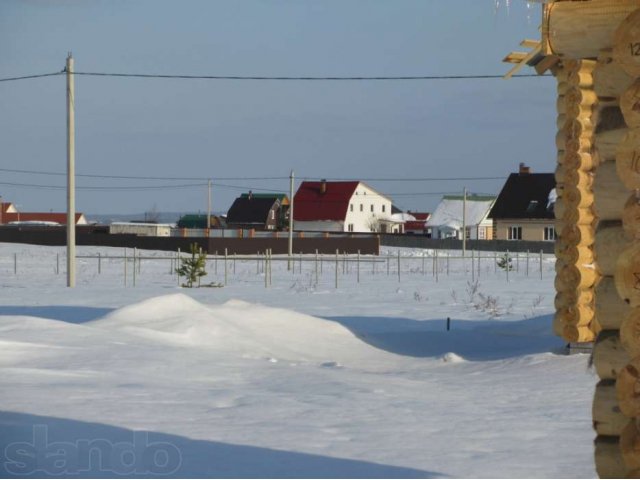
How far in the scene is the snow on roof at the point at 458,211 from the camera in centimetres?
8050

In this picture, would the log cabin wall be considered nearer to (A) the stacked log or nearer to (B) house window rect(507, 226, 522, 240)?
(A) the stacked log

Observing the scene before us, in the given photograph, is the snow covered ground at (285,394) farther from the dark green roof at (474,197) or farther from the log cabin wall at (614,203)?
the dark green roof at (474,197)

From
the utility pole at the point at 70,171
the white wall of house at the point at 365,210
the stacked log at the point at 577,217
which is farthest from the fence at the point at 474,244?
the stacked log at the point at 577,217

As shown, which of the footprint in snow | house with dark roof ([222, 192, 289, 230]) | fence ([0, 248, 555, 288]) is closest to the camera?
the footprint in snow

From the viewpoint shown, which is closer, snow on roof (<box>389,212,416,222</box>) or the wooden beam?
the wooden beam

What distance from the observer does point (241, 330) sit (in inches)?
580

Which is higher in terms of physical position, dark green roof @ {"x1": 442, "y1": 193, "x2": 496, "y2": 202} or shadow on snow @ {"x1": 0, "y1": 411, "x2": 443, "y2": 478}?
dark green roof @ {"x1": 442, "y1": 193, "x2": 496, "y2": 202}

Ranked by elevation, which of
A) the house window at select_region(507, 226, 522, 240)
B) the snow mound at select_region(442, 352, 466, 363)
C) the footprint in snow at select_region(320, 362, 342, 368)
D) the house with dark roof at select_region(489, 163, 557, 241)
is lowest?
the snow mound at select_region(442, 352, 466, 363)

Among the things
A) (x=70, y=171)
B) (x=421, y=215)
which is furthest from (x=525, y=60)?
(x=421, y=215)

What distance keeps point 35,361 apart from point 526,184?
57722mm

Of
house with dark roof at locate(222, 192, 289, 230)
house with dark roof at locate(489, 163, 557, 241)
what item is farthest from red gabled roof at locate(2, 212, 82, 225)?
house with dark roof at locate(489, 163, 557, 241)

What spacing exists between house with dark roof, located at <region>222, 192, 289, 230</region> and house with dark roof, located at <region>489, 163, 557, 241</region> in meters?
26.6

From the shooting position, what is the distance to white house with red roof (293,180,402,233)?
3329 inches

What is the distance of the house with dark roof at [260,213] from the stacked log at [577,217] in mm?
73888
